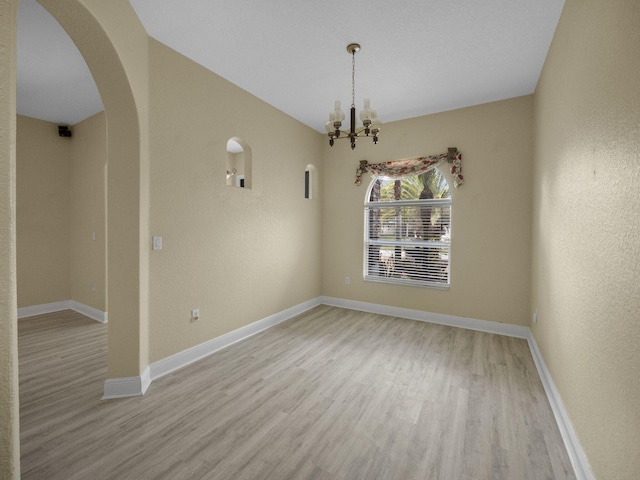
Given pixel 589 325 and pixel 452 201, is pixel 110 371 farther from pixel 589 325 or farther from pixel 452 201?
pixel 452 201

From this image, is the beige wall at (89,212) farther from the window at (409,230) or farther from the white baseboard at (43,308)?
the window at (409,230)

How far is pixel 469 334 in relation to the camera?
12.1 ft

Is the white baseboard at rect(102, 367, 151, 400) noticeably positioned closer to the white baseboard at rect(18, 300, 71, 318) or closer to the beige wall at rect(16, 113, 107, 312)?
the beige wall at rect(16, 113, 107, 312)

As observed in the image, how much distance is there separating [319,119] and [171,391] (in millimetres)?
3872

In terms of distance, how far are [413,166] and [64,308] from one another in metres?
5.98

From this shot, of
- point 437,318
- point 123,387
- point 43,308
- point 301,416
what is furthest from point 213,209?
point 43,308

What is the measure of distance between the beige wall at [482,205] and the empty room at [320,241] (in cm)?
3

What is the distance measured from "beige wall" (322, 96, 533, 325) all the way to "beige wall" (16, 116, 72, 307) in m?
4.91

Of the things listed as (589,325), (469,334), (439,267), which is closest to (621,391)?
(589,325)

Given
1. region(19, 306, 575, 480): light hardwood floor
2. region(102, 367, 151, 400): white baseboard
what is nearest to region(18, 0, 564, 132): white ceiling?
region(102, 367, 151, 400): white baseboard

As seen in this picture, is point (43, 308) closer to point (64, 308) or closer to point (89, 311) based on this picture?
point (64, 308)

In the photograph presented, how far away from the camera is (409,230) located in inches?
173

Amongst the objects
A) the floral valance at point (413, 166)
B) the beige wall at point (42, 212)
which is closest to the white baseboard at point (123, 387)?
the beige wall at point (42, 212)

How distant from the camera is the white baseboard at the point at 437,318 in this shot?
3.62 metres
